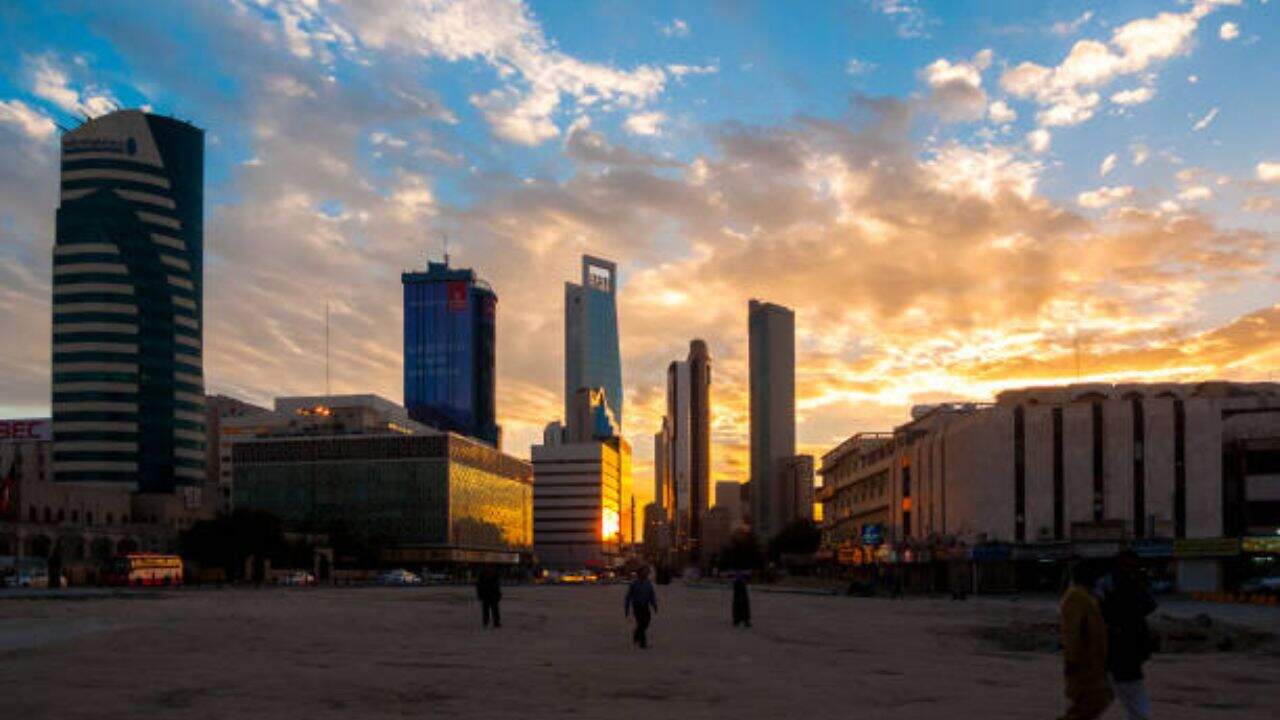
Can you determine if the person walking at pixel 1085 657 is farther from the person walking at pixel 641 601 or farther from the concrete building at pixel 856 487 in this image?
the concrete building at pixel 856 487

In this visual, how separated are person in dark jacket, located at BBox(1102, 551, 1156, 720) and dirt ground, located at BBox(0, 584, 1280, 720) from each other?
4250 millimetres

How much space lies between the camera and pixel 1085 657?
11508mm

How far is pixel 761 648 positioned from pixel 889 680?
7.72 metres

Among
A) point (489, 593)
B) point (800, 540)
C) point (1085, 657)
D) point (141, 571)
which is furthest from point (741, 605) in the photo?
point (800, 540)

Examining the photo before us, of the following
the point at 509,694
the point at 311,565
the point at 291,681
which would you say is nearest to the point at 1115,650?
the point at 509,694

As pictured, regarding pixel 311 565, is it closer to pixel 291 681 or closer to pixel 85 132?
pixel 85 132

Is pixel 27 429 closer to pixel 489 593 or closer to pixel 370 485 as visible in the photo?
pixel 370 485

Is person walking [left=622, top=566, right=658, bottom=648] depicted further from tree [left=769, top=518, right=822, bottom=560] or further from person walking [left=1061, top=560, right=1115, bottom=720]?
tree [left=769, top=518, right=822, bottom=560]

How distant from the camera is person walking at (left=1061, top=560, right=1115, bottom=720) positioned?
11453 mm

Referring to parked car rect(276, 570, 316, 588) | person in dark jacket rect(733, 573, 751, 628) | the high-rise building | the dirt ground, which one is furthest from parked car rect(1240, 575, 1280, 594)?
the high-rise building

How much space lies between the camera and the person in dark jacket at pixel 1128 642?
11836 millimetres

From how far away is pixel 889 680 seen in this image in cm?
2083

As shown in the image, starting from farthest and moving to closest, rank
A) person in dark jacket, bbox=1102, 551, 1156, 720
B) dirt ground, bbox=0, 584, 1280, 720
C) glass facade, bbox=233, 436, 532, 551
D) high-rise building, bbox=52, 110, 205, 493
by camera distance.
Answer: glass facade, bbox=233, 436, 532, 551 < high-rise building, bbox=52, 110, 205, 493 < dirt ground, bbox=0, 584, 1280, 720 < person in dark jacket, bbox=1102, 551, 1156, 720

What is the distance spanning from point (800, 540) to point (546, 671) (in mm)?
167655
